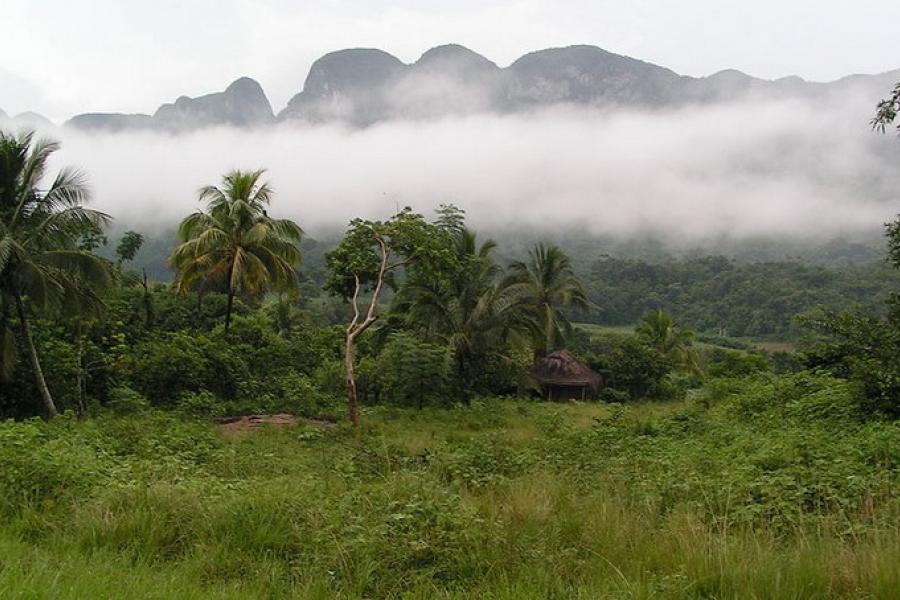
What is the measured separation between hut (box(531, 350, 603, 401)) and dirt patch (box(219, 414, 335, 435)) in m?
17.0

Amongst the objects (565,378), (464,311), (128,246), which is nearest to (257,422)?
(464,311)

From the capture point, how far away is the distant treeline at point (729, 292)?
6531cm

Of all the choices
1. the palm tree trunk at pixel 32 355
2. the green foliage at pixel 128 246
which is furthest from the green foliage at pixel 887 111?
the green foliage at pixel 128 246

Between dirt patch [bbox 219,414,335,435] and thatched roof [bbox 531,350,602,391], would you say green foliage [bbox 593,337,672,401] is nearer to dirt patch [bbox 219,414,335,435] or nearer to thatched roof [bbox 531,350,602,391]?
thatched roof [bbox 531,350,602,391]

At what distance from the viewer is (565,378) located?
97.9 ft

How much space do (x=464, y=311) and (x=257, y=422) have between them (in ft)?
29.7

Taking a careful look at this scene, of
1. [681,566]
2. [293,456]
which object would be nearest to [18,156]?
[293,456]

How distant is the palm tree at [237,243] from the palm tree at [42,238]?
437 centimetres

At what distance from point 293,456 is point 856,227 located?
21359 cm

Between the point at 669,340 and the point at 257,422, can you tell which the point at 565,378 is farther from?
the point at 257,422

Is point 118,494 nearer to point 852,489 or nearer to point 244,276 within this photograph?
point 852,489

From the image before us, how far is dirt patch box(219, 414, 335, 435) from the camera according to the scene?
41.8ft

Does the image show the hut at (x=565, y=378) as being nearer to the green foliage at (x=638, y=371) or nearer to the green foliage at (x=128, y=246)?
the green foliage at (x=638, y=371)

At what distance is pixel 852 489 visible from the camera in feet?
17.3
